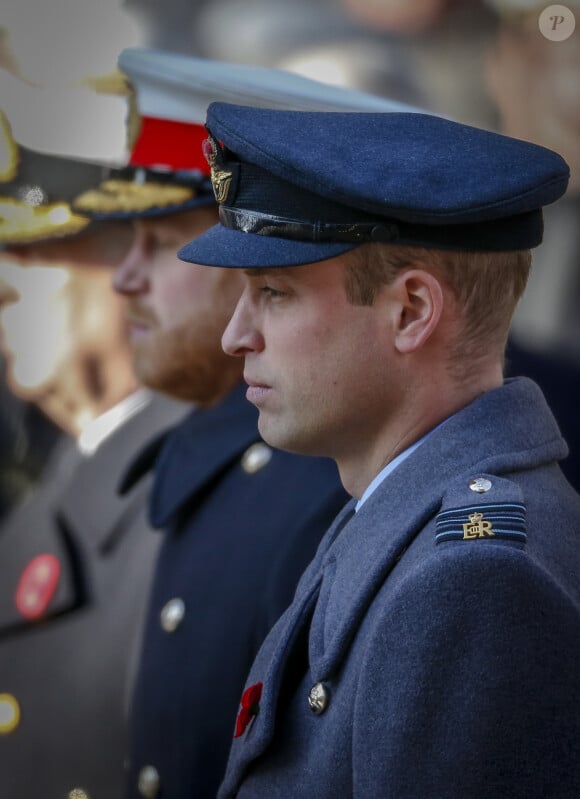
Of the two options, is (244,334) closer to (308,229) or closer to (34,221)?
(308,229)

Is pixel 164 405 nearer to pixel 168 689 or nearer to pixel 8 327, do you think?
pixel 8 327

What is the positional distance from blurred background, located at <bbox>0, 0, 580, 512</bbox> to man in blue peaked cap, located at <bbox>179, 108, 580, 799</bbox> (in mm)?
467

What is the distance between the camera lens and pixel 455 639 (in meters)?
1.00

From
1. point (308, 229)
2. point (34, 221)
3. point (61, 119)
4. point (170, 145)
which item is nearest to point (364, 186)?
point (308, 229)

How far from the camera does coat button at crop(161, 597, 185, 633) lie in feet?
5.95

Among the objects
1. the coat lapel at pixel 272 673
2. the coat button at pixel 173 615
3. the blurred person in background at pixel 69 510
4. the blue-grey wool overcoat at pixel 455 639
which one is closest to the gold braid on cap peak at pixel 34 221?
the blurred person in background at pixel 69 510

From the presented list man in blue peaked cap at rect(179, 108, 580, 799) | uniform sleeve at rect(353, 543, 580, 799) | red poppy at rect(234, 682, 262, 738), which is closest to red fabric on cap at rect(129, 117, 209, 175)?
man in blue peaked cap at rect(179, 108, 580, 799)

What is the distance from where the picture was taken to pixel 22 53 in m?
2.22

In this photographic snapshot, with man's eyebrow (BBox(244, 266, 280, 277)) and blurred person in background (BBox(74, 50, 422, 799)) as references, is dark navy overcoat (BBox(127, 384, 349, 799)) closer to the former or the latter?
blurred person in background (BBox(74, 50, 422, 799))

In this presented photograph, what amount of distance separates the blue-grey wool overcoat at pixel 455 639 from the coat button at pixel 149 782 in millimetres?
621

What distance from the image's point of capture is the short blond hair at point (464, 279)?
116 cm

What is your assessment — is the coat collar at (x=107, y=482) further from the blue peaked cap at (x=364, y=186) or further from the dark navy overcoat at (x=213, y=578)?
the blue peaked cap at (x=364, y=186)

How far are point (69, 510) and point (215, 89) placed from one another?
1.07 meters

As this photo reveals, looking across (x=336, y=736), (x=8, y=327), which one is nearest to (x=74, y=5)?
(x=8, y=327)
